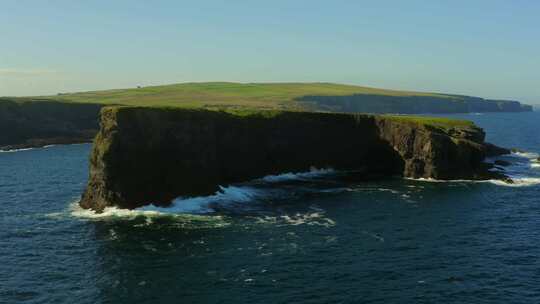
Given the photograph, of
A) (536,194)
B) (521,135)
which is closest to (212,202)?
(536,194)

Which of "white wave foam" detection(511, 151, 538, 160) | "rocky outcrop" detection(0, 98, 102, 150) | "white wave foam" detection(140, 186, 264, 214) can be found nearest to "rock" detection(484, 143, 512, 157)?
"white wave foam" detection(511, 151, 538, 160)

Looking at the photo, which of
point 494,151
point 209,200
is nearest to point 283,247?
point 209,200

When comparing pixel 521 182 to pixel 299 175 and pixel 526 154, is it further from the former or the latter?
pixel 526 154

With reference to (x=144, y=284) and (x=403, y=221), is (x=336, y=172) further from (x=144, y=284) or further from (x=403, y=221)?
(x=144, y=284)

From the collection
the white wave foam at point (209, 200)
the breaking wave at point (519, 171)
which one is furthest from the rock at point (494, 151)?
the white wave foam at point (209, 200)

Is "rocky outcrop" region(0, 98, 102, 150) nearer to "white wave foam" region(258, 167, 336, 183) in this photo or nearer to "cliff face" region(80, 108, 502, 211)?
"cliff face" region(80, 108, 502, 211)
